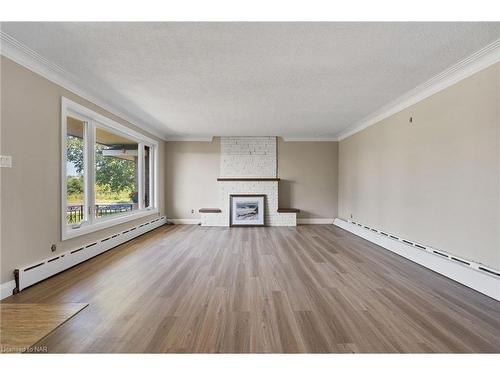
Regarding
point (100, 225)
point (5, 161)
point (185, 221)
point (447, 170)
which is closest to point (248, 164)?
point (185, 221)

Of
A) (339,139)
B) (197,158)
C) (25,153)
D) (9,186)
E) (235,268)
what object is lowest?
(235,268)

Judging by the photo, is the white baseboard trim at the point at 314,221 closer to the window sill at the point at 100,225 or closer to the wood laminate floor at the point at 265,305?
the wood laminate floor at the point at 265,305

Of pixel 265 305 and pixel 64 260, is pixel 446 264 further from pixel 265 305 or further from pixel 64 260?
pixel 64 260

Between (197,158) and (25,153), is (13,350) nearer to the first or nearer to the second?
(25,153)

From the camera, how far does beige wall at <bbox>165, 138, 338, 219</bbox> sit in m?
6.94

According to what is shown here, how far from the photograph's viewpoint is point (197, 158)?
22.8 ft

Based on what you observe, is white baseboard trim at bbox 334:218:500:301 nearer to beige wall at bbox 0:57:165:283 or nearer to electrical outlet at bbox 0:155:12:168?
beige wall at bbox 0:57:165:283

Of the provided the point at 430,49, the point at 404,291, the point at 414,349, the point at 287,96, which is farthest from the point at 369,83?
the point at 414,349

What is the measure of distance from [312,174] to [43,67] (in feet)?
20.1

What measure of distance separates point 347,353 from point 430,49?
292cm

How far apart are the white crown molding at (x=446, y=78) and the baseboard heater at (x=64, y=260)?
5.31 metres

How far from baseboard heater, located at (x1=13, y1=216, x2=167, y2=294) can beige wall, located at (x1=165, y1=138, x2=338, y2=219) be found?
2152 millimetres

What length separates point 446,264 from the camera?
9.54 feet

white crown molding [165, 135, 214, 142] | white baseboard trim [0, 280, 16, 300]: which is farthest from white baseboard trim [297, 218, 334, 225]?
white baseboard trim [0, 280, 16, 300]
